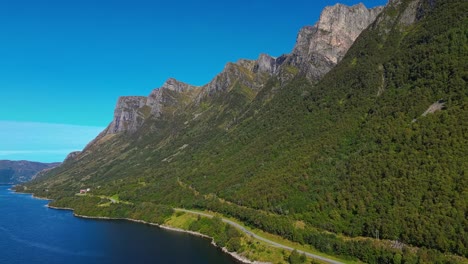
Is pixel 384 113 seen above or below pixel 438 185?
above

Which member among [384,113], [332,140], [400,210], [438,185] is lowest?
[400,210]

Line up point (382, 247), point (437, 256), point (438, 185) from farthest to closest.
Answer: point (438, 185), point (382, 247), point (437, 256)

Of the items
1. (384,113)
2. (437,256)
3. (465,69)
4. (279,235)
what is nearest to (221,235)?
(279,235)

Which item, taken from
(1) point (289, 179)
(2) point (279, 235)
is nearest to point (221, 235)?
(2) point (279, 235)

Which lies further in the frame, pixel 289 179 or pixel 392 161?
pixel 289 179

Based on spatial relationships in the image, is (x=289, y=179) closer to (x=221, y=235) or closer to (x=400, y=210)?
(x=221, y=235)

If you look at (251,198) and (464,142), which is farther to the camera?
(251,198)

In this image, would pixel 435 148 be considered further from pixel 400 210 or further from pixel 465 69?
pixel 465 69

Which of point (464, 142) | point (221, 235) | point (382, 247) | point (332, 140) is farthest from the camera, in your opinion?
point (332, 140)

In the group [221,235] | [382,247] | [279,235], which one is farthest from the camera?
[221,235]
